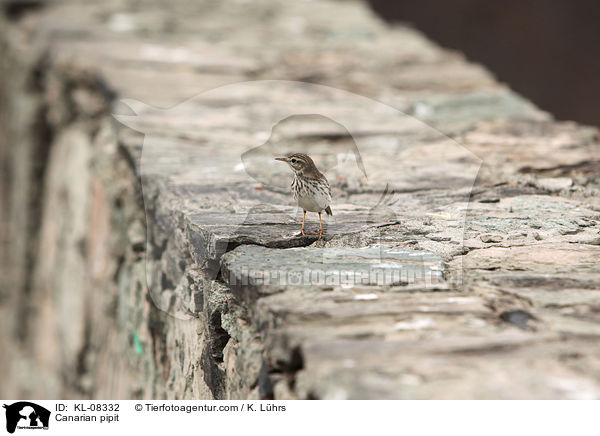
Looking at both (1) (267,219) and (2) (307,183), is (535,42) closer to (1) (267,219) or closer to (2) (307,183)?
(1) (267,219)

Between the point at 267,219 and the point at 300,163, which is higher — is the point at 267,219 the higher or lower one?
the lower one
